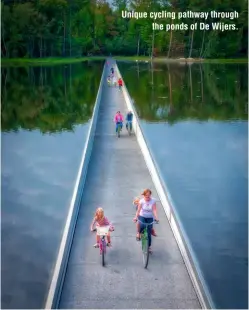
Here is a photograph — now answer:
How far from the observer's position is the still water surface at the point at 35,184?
36.1 ft

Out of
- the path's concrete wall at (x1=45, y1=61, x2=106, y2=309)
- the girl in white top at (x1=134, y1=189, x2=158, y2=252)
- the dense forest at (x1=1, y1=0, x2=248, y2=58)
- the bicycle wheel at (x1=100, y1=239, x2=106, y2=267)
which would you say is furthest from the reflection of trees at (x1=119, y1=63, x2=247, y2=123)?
the dense forest at (x1=1, y1=0, x2=248, y2=58)

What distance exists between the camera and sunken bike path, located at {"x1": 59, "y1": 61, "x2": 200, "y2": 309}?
335 inches

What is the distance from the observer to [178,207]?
15414 mm

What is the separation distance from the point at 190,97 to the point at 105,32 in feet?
208

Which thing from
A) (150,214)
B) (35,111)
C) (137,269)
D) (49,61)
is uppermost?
(49,61)

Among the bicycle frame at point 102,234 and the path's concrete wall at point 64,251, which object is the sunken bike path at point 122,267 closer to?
the path's concrete wall at point 64,251

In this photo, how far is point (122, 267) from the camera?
949 centimetres

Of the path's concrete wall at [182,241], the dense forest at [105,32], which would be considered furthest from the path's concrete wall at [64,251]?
the dense forest at [105,32]

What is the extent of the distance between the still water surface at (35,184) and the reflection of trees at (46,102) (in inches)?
2.5

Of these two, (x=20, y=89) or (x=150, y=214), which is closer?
(x=150, y=214)

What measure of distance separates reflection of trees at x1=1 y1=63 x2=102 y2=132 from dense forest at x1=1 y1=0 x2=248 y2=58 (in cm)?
1746

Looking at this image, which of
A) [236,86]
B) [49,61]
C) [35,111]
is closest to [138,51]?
[49,61]

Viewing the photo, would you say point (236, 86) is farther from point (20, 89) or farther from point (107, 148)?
point (107, 148)

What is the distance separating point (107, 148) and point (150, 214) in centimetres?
1006
